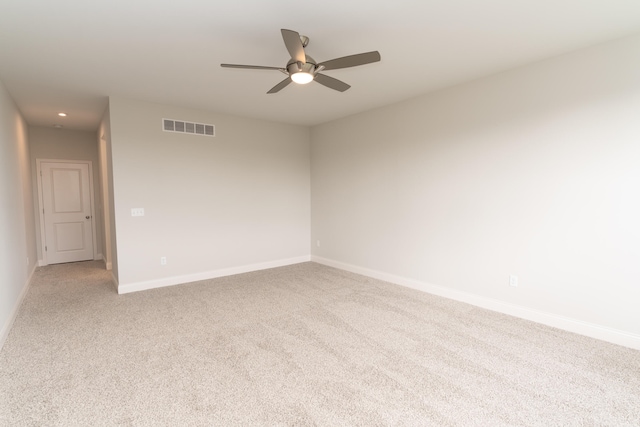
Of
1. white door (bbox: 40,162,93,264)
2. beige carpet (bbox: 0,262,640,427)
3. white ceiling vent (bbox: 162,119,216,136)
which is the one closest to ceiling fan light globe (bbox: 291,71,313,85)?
beige carpet (bbox: 0,262,640,427)

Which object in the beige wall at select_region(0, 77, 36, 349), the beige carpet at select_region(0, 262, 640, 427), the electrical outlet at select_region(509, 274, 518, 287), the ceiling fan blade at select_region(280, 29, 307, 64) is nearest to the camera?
the beige carpet at select_region(0, 262, 640, 427)

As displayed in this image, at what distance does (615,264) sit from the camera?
271cm

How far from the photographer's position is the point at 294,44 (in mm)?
2139

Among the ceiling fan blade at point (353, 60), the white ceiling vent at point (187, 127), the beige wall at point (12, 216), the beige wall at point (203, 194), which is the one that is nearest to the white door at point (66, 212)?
the beige wall at point (12, 216)

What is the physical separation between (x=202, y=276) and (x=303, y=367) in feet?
9.91

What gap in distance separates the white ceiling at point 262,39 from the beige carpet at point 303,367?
262 centimetres

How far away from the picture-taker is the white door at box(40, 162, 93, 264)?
5836 millimetres

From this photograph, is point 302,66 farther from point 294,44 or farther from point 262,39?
point 262,39

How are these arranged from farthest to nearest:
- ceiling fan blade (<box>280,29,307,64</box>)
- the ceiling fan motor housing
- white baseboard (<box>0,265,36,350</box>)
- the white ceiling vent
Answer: the white ceiling vent, white baseboard (<box>0,265,36,350</box>), the ceiling fan motor housing, ceiling fan blade (<box>280,29,307,64</box>)

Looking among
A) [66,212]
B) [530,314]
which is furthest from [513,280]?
[66,212]

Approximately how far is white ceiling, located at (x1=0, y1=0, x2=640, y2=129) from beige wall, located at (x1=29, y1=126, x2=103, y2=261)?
2.27 m

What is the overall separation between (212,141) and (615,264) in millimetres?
5106

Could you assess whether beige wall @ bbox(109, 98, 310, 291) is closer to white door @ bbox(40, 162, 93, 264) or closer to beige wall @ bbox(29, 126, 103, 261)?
beige wall @ bbox(29, 126, 103, 261)

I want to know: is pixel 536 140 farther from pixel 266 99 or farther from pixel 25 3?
pixel 25 3
